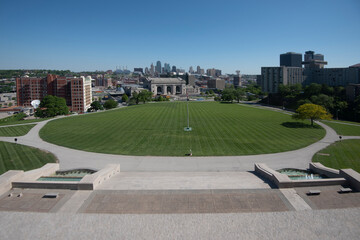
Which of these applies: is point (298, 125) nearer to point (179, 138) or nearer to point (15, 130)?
point (179, 138)

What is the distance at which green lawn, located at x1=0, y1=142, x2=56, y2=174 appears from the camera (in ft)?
86.7

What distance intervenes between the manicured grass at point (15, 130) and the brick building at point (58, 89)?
62.7 meters

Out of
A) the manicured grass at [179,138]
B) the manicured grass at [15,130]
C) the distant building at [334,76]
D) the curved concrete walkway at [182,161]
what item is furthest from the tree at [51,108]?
the distant building at [334,76]

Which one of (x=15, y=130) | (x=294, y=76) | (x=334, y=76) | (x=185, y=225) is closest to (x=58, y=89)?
(x=15, y=130)

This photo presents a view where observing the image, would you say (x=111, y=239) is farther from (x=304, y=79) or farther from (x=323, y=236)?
(x=304, y=79)

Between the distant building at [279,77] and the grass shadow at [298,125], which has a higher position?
the distant building at [279,77]

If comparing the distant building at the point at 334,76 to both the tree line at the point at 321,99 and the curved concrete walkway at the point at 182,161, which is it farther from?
the curved concrete walkway at the point at 182,161

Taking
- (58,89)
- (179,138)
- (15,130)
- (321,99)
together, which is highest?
(58,89)

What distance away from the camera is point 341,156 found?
2980cm

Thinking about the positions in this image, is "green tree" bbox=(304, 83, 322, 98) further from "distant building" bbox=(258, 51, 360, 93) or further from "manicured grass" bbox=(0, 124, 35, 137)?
"manicured grass" bbox=(0, 124, 35, 137)

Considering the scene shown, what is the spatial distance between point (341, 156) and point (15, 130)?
49.6 m

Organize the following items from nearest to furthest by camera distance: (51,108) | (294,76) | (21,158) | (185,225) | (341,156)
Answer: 1. (185,225)
2. (21,158)
3. (341,156)
4. (51,108)
5. (294,76)

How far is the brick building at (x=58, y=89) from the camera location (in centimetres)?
11000

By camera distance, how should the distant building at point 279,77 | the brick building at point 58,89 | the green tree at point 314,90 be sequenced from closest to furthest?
the green tree at point 314,90, the brick building at point 58,89, the distant building at point 279,77
